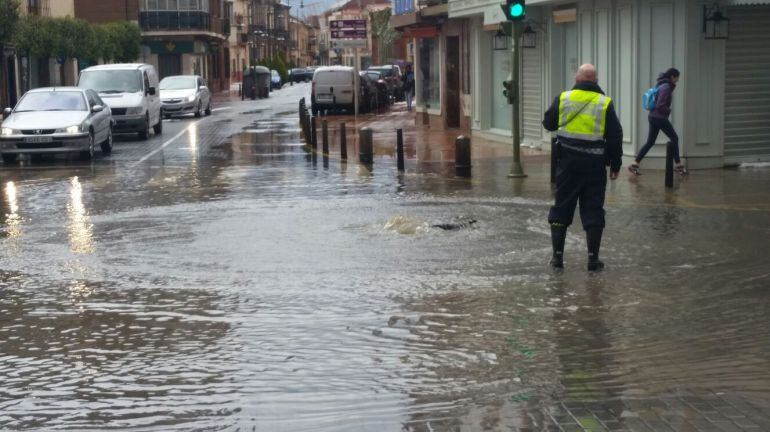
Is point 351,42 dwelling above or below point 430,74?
above

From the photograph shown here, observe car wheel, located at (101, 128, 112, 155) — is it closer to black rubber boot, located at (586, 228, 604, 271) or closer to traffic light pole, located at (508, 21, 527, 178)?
traffic light pole, located at (508, 21, 527, 178)

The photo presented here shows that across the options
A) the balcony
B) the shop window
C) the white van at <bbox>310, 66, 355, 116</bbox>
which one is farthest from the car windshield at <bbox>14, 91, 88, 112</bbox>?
the balcony

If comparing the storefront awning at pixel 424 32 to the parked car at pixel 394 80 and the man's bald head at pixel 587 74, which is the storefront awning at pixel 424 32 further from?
the man's bald head at pixel 587 74

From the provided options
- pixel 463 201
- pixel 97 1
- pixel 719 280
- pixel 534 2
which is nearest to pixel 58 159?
pixel 534 2

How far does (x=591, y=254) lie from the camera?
10016 millimetres

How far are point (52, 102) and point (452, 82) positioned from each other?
11.2 metres

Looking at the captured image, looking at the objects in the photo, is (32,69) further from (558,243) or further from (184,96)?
(558,243)

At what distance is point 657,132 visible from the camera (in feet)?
59.5

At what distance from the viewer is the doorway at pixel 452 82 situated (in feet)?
107

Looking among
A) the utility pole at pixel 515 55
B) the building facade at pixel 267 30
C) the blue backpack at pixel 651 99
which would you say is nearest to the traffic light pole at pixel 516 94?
the utility pole at pixel 515 55

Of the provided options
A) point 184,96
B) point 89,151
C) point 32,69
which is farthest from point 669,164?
point 32,69

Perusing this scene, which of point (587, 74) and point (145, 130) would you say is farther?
point (145, 130)

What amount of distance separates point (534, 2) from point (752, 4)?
17.2ft

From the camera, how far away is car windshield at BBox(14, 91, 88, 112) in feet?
83.5
